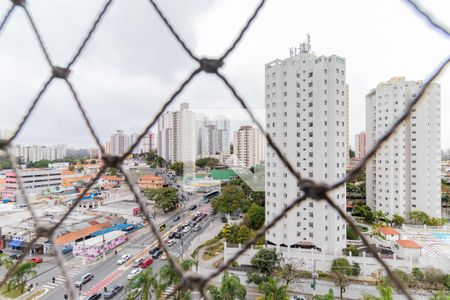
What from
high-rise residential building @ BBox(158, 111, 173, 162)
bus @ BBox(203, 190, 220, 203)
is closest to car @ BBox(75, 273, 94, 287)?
bus @ BBox(203, 190, 220, 203)

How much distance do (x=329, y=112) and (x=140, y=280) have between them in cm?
428

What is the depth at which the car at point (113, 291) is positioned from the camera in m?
3.96

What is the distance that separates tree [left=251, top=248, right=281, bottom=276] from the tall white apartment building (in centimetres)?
431

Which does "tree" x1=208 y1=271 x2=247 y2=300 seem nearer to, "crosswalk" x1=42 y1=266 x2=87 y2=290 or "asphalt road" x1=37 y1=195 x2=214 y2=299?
"asphalt road" x1=37 y1=195 x2=214 y2=299

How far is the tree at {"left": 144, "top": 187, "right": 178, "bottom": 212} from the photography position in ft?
27.1

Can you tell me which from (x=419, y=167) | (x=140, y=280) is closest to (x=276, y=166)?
(x=140, y=280)

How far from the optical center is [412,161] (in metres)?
7.38

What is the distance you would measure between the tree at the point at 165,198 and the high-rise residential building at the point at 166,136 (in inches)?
173

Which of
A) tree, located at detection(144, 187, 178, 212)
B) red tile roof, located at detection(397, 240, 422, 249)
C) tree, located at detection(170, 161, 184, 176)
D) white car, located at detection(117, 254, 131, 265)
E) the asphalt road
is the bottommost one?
the asphalt road

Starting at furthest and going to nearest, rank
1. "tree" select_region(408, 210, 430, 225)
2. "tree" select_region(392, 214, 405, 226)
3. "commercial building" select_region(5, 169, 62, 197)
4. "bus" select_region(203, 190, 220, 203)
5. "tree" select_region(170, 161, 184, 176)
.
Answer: "tree" select_region(170, 161, 184, 176) → "commercial building" select_region(5, 169, 62, 197) → "bus" select_region(203, 190, 220, 203) → "tree" select_region(392, 214, 405, 226) → "tree" select_region(408, 210, 430, 225)

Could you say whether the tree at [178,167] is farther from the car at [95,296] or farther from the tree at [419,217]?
the tree at [419,217]

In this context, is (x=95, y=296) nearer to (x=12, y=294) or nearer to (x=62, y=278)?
(x=62, y=278)

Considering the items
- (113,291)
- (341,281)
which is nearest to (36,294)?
(113,291)

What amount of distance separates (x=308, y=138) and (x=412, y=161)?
4.31 metres
